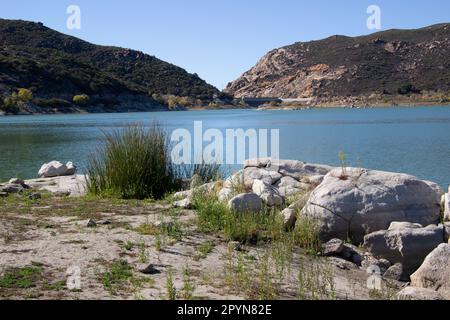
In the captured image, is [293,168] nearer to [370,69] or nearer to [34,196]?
[34,196]

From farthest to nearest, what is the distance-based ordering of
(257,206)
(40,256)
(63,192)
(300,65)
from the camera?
(300,65) → (63,192) → (257,206) → (40,256)

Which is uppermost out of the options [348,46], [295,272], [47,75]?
[348,46]

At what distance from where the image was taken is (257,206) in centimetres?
919

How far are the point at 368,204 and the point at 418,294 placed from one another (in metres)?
2.95

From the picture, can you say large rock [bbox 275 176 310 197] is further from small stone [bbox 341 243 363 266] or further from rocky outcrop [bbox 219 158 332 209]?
small stone [bbox 341 243 363 266]

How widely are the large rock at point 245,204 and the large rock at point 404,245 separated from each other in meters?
1.73

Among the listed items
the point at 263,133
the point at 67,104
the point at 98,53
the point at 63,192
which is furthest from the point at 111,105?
the point at 63,192

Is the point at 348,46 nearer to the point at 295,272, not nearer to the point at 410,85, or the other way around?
the point at 410,85

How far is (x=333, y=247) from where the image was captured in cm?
805

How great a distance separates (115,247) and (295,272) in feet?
7.31

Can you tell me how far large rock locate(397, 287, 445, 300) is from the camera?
6.11m

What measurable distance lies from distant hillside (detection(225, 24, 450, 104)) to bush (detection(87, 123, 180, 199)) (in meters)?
90.5

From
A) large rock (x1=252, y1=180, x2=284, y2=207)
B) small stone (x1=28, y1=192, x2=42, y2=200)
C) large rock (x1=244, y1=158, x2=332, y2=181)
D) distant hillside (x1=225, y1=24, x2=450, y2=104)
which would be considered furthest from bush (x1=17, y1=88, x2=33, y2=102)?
large rock (x1=252, y1=180, x2=284, y2=207)
